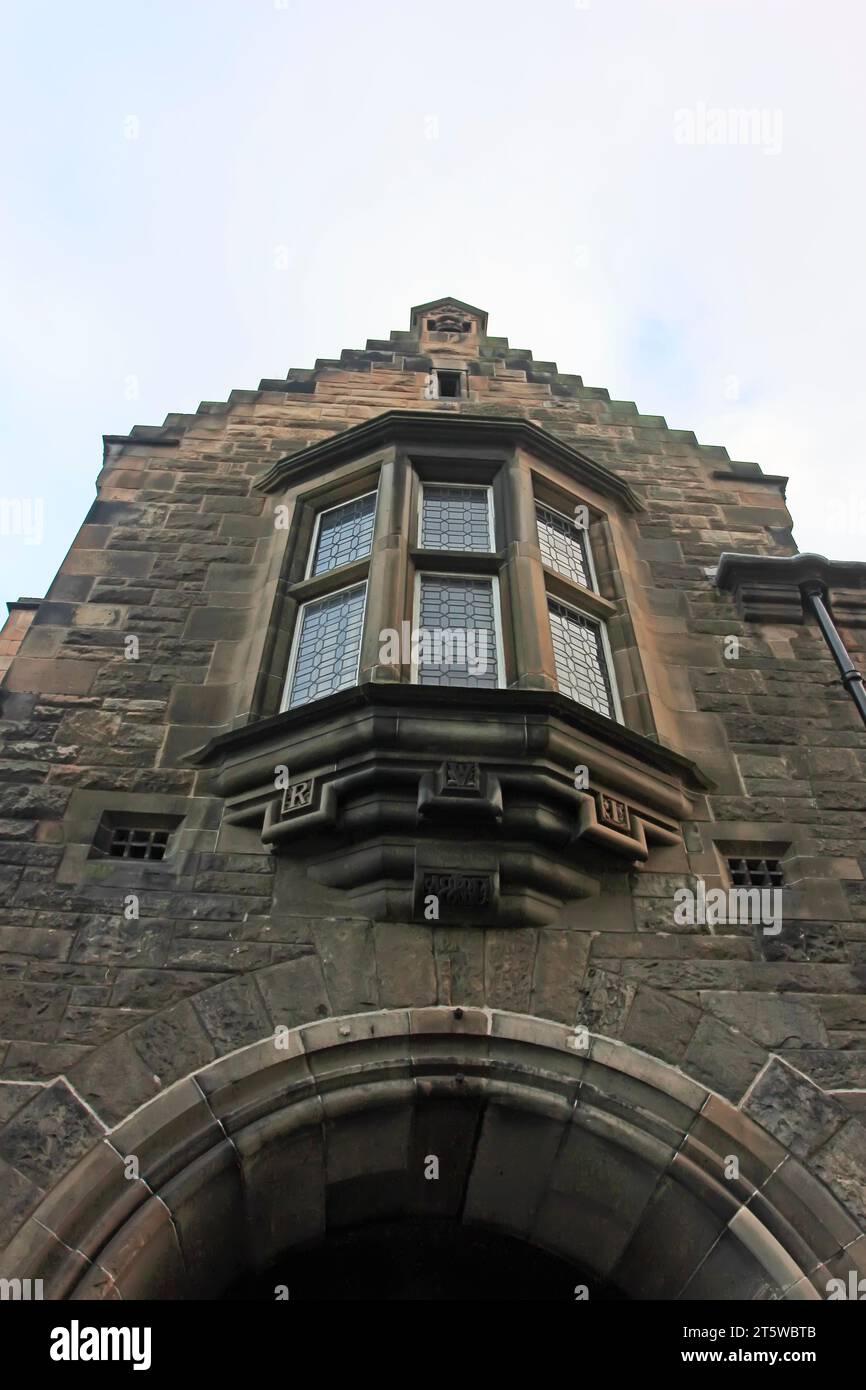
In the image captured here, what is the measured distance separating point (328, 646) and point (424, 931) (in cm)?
259

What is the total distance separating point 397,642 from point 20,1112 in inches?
133

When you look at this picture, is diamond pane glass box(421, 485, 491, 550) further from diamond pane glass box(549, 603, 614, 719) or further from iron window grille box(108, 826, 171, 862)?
iron window grille box(108, 826, 171, 862)

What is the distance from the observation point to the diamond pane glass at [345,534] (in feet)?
26.7

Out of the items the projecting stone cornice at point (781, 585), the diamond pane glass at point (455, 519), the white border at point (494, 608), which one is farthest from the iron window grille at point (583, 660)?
the projecting stone cornice at point (781, 585)

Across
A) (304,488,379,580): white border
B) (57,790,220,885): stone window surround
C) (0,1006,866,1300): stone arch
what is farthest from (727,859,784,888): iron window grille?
(304,488,379,580): white border

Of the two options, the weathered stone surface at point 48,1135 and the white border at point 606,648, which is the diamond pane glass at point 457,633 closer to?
the white border at point 606,648

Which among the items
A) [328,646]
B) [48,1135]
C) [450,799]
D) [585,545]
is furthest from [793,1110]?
[585,545]

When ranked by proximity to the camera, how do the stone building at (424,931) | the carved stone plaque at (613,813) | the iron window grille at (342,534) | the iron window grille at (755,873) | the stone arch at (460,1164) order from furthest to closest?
the iron window grille at (342,534), the iron window grille at (755,873), the carved stone plaque at (613,813), the stone building at (424,931), the stone arch at (460,1164)

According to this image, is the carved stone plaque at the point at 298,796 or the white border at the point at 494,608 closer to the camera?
the carved stone plaque at the point at 298,796

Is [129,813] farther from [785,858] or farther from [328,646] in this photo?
[785,858]

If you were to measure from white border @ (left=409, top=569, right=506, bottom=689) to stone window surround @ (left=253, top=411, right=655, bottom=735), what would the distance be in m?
0.03

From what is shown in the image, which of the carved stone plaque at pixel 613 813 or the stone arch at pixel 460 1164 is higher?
the carved stone plaque at pixel 613 813

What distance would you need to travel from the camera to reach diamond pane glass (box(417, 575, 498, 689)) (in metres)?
6.83

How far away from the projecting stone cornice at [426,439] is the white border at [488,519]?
0.34 m
